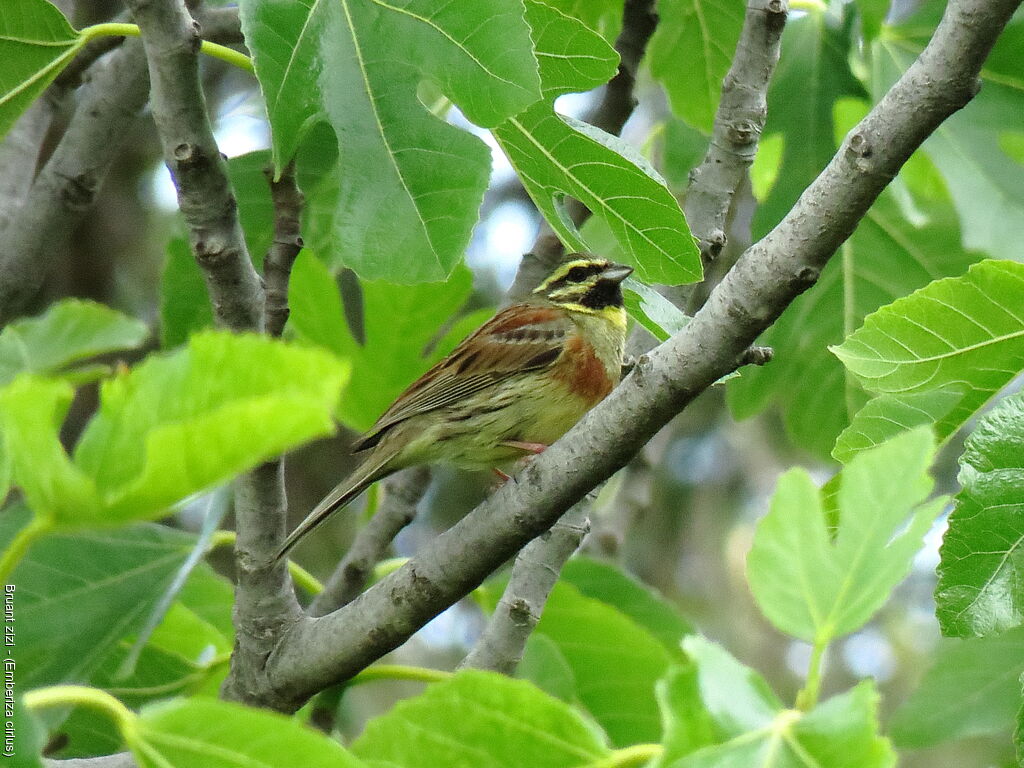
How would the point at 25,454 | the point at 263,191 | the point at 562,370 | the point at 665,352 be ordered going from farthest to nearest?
the point at 562,370 → the point at 263,191 → the point at 665,352 → the point at 25,454

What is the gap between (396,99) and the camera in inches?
115

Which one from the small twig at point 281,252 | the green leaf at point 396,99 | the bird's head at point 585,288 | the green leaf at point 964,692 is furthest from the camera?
the bird's head at point 585,288

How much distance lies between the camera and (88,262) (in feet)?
24.5

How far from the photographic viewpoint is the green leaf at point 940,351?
2.55 metres

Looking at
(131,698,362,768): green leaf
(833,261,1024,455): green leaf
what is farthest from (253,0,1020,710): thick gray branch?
(131,698,362,768): green leaf

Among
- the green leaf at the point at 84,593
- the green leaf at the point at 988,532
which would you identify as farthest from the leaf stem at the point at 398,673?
the green leaf at the point at 988,532

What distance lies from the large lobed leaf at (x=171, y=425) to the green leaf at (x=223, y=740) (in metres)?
0.39

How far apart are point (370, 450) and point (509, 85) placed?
8.28 feet

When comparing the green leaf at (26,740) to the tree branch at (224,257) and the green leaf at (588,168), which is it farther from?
the green leaf at (588,168)

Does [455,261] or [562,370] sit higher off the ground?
[562,370]

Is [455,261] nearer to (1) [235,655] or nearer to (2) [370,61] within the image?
(2) [370,61]

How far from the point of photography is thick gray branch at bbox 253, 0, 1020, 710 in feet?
7.69

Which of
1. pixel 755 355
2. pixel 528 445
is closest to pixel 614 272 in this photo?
pixel 528 445


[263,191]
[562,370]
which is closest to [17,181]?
[263,191]
